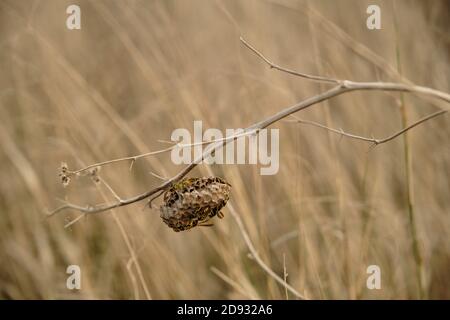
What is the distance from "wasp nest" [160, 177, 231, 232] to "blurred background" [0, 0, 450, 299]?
1.89 feet

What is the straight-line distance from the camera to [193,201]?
2.49 ft

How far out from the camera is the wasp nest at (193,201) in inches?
30.1

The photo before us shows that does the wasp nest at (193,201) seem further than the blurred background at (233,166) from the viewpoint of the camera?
No

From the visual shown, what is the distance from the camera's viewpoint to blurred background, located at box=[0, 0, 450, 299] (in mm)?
1507

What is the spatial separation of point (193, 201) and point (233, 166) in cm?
70

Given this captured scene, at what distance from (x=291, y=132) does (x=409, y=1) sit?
627 mm

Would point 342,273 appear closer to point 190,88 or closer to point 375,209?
point 375,209

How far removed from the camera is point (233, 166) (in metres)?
1.45

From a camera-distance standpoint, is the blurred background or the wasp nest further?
the blurred background

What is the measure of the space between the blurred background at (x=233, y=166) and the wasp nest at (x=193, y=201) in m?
0.58

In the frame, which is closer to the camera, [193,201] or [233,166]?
[193,201]

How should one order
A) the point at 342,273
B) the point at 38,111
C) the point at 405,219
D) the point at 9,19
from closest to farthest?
the point at 342,273, the point at 405,219, the point at 38,111, the point at 9,19

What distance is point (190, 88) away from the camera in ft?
5.60
